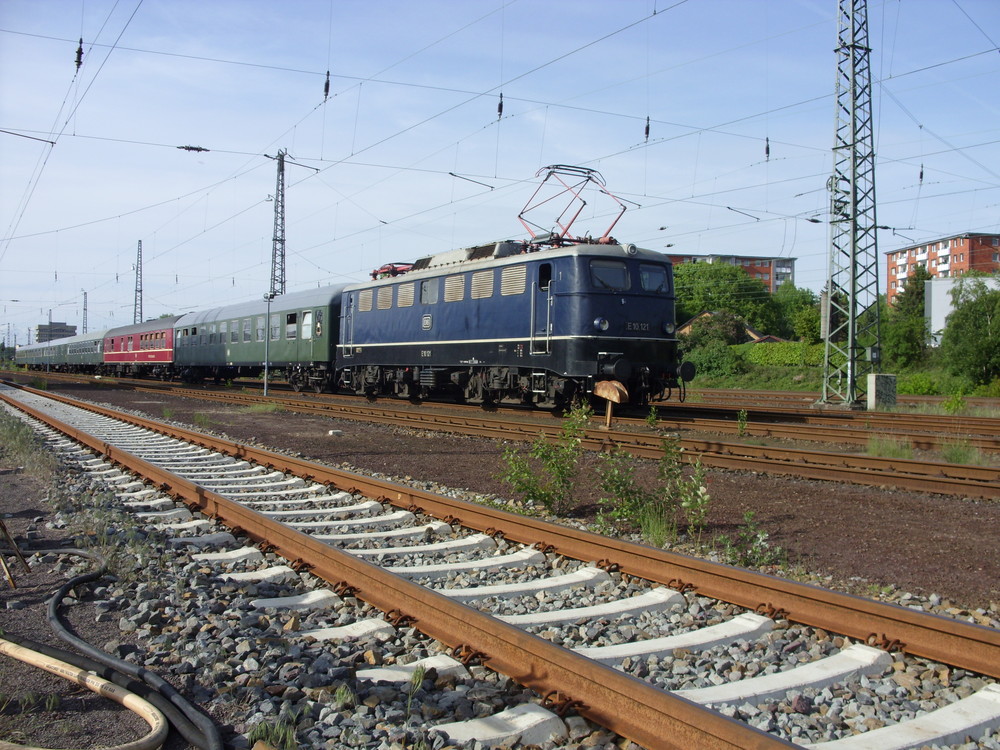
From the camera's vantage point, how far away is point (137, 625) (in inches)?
162

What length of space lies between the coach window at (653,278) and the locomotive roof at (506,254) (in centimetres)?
17

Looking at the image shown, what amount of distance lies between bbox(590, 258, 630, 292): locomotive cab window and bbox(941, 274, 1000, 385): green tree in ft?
71.3

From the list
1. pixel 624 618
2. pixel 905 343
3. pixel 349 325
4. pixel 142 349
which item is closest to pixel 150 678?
pixel 624 618

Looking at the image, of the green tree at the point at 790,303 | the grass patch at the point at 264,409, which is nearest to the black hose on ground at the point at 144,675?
the grass patch at the point at 264,409

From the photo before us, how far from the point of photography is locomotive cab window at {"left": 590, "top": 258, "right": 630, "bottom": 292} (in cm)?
1495

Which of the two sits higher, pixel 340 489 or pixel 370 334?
pixel 370 334

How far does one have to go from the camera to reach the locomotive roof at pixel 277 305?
81.1 ft

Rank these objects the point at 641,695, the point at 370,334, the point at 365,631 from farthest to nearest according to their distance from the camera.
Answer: the point at 370,334
the point at 365,631
the point at 641,695

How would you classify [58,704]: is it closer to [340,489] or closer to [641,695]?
[641,695]

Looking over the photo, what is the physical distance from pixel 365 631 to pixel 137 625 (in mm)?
1152

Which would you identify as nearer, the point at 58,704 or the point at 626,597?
the point at 58,704

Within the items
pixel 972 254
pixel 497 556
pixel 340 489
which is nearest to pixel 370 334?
pixel 340 489

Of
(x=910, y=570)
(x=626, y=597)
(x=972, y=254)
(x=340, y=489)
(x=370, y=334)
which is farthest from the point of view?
(x=972, y=254)

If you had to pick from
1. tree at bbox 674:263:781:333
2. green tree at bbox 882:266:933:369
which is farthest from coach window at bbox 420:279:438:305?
tree at bbox 674:263:781:333
